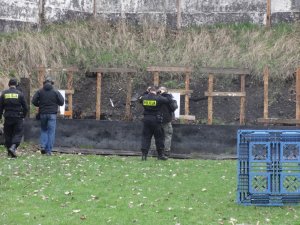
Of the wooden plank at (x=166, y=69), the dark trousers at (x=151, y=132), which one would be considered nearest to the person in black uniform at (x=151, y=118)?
the dark trousers at (x=151, y=132)

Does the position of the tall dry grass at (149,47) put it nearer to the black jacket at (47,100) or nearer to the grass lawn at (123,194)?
the black jacket at (47,100)

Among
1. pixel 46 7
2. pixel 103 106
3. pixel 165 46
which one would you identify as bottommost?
pixel 103 106

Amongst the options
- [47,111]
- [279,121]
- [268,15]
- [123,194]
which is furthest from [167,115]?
[268,15]

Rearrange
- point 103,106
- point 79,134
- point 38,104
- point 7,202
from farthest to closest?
point 103,106 → point 79,134 → point 38,104 → point 7,202

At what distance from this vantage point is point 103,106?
22859 mm

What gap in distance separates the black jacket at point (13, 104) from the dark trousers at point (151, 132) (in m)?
3.03

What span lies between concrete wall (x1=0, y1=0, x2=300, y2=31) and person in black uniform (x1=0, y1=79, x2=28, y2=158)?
9553 millimetres

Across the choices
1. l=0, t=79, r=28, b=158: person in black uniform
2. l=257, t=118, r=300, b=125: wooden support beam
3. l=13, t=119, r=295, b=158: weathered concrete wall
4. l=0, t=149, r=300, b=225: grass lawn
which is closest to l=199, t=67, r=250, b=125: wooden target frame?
l=257, t=118, r=300, b=125: wooden support beam

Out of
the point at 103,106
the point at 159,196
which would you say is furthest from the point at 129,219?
the point at 103,106

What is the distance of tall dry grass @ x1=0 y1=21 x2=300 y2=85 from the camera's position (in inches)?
923

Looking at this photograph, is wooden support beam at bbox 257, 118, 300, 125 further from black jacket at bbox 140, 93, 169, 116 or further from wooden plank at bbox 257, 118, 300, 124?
black jacket at bbox 140, 93, 169, 116

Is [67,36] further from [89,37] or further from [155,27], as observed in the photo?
[155,27]

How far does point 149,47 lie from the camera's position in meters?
25.0

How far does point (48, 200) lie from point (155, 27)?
16.3 metres
